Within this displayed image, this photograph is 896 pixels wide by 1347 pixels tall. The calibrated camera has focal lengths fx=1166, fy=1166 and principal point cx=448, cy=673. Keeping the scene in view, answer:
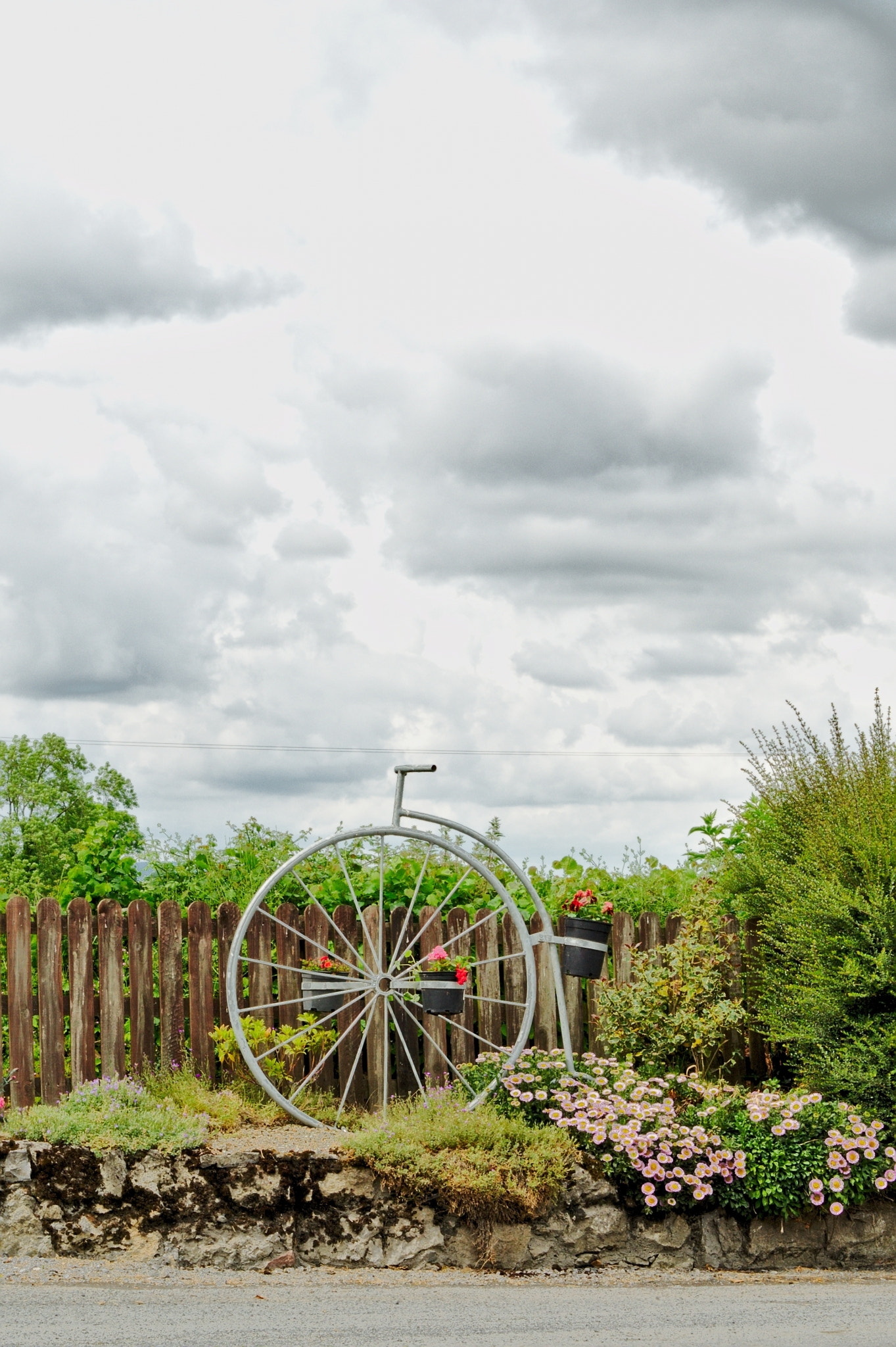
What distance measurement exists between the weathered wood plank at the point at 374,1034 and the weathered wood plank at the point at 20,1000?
2260 millimetres

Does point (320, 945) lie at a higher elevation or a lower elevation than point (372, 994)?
higher

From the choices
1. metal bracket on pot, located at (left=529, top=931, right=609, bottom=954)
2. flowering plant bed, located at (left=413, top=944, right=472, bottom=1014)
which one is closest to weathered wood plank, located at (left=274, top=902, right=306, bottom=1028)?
flowering plant bed, located at (left=413, top=944, right=472, bottom=1014)

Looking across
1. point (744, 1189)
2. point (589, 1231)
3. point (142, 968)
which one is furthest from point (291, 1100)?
point (744, 1189)

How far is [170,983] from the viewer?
7652 mm

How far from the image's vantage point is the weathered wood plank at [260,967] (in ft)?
24.9

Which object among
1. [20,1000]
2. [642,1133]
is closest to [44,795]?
[20,1000]

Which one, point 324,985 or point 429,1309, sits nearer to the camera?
point 429,1309

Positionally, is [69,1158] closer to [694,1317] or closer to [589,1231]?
[589,1231]

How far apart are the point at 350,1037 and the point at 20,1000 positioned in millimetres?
2237

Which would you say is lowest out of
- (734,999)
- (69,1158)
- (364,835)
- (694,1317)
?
(694,1317)

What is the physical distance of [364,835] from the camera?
7.28 m

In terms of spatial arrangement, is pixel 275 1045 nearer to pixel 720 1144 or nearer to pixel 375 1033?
pixel 375 1033

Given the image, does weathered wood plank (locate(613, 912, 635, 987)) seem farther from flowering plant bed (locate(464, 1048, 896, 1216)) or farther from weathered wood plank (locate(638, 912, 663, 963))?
flowering plant bed (locate(464, 1048, 896, 1216))

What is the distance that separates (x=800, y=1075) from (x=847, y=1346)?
255 centimetres
